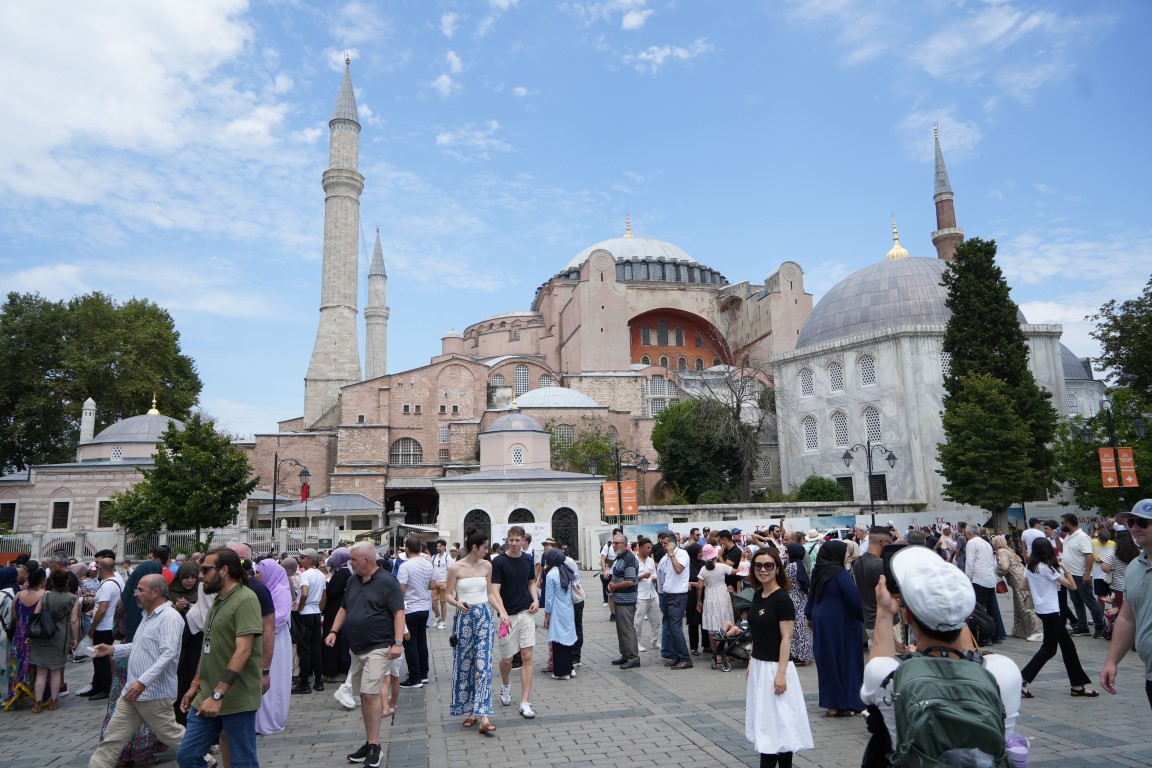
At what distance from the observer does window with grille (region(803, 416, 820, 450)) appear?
117 ft

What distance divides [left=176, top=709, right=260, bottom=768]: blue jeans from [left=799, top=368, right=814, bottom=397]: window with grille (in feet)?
112

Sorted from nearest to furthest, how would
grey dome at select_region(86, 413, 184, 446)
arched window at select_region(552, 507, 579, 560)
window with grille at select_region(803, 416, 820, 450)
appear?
arched window at select_region(552, 507, 579, 560) → grey dome at select_region(86, 413, 184, 446) → window with grille at select_region(803, 416, 820, 450)

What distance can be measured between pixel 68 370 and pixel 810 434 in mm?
35820

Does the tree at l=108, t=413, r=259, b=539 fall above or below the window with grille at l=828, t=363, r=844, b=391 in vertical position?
below

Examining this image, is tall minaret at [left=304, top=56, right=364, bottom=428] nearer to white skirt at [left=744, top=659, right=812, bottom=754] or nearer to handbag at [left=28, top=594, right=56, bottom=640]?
handbag at [left=28, top=594, right=56, bottom=640]

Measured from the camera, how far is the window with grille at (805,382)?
36125mm

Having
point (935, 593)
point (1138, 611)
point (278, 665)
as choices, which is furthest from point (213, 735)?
point (1138, 611)

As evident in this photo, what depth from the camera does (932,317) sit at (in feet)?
111

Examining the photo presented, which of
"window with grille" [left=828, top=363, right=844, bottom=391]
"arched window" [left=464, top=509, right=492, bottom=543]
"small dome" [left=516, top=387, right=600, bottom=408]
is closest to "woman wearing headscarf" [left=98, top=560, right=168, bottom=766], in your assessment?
"arched window" [left=464, top=509, right=492, bottom=543]

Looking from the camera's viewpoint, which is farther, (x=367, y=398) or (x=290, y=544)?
(x=367, y=398)

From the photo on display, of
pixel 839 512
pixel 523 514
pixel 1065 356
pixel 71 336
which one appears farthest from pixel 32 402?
pixel 1065 356

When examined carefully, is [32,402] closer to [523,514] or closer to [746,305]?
[523,514]

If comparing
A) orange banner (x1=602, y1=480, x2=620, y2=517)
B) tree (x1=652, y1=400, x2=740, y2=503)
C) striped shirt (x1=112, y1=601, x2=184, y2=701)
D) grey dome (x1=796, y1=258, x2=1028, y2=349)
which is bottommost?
striped shirt (x1=112, y1=601, x2=184, y2=701)

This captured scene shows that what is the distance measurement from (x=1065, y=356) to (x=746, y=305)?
1808cm
